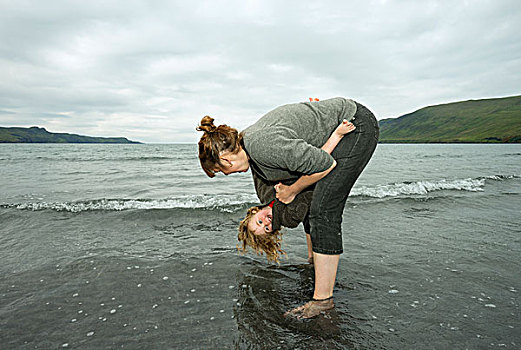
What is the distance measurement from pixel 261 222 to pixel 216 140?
139 cm

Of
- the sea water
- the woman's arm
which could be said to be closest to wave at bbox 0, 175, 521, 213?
the sea water

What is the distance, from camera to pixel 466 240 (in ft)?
17.9

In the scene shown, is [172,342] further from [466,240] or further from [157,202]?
[157,202]

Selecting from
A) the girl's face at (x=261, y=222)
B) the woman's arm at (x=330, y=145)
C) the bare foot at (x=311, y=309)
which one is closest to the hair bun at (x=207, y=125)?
the woman's arm at (x=330, y=145)

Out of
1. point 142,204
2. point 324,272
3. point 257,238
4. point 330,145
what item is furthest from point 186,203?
point 330,145

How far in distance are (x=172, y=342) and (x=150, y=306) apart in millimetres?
765

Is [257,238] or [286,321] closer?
[286,321]

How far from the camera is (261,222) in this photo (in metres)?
3.80

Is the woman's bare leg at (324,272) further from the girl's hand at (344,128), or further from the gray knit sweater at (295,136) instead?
the girl's hand at (344,128)

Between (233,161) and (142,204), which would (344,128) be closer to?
(233,161)

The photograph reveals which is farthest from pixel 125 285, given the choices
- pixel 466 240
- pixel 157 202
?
pixel 466 240

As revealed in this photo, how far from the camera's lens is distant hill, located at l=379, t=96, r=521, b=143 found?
119 metres

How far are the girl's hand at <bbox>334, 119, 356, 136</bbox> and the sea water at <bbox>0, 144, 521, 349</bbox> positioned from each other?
74.2 inches

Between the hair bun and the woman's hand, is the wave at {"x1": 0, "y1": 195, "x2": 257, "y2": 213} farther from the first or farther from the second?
the hair bun
